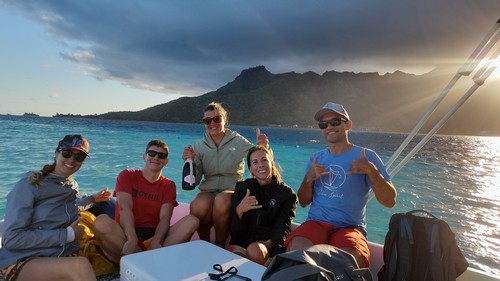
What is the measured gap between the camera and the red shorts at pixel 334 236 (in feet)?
7.84

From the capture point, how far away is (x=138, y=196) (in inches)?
115

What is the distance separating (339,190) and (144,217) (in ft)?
5.39

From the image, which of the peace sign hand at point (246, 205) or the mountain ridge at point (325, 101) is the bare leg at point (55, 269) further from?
the mountain ridge at point (325, 101)

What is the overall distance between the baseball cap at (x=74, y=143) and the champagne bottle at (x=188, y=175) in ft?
3.44

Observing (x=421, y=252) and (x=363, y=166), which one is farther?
(x=363, y=166)

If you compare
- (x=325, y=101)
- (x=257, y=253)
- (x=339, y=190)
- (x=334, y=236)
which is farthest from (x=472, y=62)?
(x=325, y=101)

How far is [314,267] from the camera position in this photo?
1478mm

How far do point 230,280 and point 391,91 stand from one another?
90979 mm

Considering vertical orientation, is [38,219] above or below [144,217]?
above

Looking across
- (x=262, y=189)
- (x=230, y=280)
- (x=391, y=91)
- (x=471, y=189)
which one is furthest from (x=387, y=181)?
(x=391, y=91)

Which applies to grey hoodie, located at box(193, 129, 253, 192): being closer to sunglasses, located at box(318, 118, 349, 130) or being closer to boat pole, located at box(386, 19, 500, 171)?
sunglasses, located at box(318, 118, 349, 130)

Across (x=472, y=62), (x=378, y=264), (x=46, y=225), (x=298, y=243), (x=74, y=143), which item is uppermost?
(x=472, y=62)

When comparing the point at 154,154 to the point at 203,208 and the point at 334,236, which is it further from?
the point at 334,236

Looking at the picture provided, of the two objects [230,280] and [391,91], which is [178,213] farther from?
[391,91]
